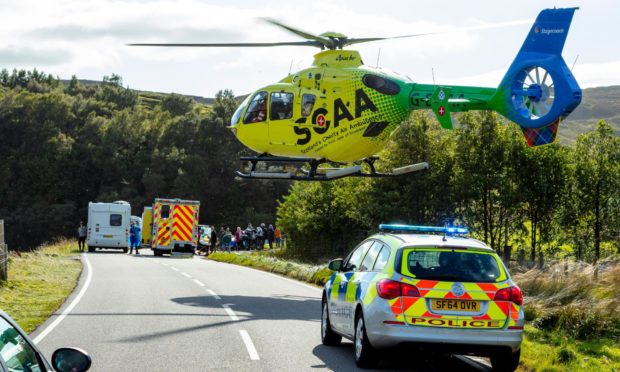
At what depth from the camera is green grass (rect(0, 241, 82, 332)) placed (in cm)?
1471

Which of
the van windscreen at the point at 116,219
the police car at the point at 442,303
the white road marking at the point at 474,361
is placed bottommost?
the van windscreen at the point at 116,219

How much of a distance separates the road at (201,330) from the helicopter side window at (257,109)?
15.9ft

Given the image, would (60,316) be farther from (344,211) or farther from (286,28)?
(344,211)

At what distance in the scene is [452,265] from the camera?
9617 mm

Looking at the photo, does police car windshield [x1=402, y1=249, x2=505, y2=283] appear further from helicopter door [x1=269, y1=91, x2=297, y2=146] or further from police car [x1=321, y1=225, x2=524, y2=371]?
→ helicopter door [x1=269, y1=91, x2=297, y2=146]

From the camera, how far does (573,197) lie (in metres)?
41.2

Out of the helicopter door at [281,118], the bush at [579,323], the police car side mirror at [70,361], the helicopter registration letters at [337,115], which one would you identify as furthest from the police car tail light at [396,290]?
the helicopter door at [281,118]

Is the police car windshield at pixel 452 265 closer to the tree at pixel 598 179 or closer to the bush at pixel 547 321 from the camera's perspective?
the bush at pixel 547 321

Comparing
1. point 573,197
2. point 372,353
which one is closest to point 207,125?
point 573,197

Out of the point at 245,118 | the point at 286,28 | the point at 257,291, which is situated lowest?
the point at 257,291

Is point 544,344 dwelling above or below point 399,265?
below

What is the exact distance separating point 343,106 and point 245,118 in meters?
2.91

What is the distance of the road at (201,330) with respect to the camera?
10242mm

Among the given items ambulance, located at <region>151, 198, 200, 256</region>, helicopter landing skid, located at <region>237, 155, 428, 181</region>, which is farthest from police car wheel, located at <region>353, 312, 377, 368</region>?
ambulance, located at <region>151, 198, 200, 256</region>
